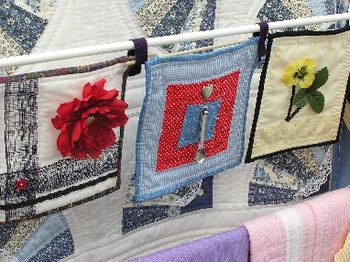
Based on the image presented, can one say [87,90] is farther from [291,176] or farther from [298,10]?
[291,176]

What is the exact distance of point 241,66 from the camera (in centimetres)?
100

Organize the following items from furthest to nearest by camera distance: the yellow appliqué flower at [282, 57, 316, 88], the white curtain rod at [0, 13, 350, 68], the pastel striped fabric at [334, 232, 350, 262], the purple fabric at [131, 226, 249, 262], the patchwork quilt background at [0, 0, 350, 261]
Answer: the pastel striped fabric at [334, 232, 350, 262] < the yellow appliqué flower at [282, 57, 316, 88] < the purple fabric at [131, 226, 249, 262] < the patchwork quilt background at [0, 0, 350, 261] < the white curtain rod at [0, 13, 350, 68]

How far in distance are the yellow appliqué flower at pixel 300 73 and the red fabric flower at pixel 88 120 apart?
0.38m

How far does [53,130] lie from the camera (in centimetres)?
83

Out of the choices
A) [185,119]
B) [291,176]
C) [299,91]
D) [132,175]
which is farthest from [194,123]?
[291,176]

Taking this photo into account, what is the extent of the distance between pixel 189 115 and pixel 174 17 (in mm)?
177

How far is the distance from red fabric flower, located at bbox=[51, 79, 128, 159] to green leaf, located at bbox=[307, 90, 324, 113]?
453 mm

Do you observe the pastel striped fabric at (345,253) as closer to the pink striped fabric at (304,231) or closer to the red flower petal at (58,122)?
the pink striped fabric at (304,231)

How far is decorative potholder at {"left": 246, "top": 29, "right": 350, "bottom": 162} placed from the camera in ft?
3.52

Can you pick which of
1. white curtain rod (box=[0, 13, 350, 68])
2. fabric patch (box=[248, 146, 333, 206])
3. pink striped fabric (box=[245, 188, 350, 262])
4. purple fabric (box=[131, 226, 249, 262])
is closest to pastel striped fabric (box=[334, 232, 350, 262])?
pink striped fabric (box=[245, 188, 350, 262])

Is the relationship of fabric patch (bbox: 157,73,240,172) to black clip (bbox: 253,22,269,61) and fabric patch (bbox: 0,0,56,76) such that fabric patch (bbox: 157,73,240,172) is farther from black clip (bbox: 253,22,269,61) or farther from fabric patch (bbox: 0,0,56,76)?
fabric patch (bbox: 0,0,56,76)

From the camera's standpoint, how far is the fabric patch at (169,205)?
1.09 meters

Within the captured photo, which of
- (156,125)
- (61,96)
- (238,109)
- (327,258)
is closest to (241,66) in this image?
(238,109)

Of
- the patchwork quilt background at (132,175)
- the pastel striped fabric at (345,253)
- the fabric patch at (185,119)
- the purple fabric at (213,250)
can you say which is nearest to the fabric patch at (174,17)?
the patchwork quilt background at (132,175)
